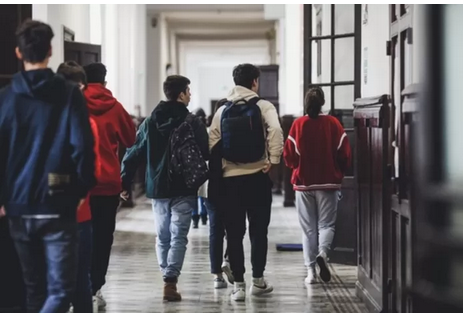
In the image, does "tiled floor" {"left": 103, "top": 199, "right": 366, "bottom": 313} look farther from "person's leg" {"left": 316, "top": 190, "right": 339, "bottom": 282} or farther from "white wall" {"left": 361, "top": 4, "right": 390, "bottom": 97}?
"white wall" {"left": 361, "top": 4, "right": 390, "bottom": 97}

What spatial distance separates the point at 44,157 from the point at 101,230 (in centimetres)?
142

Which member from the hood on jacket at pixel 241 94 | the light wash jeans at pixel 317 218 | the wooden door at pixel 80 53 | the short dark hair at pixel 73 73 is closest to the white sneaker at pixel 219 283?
the light wash jeans at pixel 317 218

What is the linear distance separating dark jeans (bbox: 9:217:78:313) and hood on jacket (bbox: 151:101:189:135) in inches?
69.5

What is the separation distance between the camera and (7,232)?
459 cm

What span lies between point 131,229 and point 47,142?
6034 mm

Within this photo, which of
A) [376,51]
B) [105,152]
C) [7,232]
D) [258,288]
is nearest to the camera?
[7,232]

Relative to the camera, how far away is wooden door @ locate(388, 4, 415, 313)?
405 cm

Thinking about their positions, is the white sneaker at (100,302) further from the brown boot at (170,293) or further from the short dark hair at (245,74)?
the short dark hair at (245,74)

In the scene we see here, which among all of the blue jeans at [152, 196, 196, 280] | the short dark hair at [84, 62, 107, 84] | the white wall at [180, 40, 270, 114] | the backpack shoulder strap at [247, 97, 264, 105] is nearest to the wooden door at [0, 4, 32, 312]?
the short dark hair at [84, 62, 107, 84]

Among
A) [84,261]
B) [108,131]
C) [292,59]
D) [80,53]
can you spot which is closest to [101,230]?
[108,131]

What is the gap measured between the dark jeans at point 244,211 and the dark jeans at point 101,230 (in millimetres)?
795

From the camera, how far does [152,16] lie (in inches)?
712

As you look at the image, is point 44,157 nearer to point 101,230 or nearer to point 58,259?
point 58,259

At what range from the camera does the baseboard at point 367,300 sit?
479 centimetres
